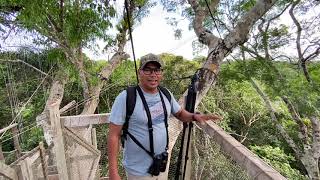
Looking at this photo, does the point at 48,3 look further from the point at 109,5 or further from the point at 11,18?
the point at 11,18

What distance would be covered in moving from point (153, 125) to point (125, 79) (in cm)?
887

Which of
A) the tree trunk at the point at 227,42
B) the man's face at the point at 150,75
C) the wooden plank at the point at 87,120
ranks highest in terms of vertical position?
the tree trunk at the point at 227,42

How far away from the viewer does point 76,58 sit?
591cm

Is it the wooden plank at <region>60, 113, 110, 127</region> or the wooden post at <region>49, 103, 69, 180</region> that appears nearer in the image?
the wooden post at <region>49, 103, 69, 180</region>

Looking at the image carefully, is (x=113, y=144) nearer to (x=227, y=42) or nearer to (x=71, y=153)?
(x=71, y=153)

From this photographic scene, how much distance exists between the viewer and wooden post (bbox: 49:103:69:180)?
100 inches

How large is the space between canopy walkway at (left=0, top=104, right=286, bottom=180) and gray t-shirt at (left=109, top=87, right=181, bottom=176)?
349 mm

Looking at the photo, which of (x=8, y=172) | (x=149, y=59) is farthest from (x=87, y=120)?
(x=149, y=59)

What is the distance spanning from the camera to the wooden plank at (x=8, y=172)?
4.99 feet

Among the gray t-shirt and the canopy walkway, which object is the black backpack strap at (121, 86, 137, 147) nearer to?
the gray t-shirt

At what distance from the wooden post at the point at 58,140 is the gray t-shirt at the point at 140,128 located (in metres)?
0.99

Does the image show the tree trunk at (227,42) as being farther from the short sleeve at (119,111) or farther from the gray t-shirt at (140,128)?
the short sleeve at (119,111)

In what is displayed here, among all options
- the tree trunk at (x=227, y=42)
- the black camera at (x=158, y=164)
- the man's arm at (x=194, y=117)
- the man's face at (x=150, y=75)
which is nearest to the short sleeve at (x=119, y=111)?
the man's face at (x=150, y=75)

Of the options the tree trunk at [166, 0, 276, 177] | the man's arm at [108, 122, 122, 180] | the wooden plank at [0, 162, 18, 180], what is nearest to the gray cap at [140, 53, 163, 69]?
the man's arm at [108, 122, 122, 180]
